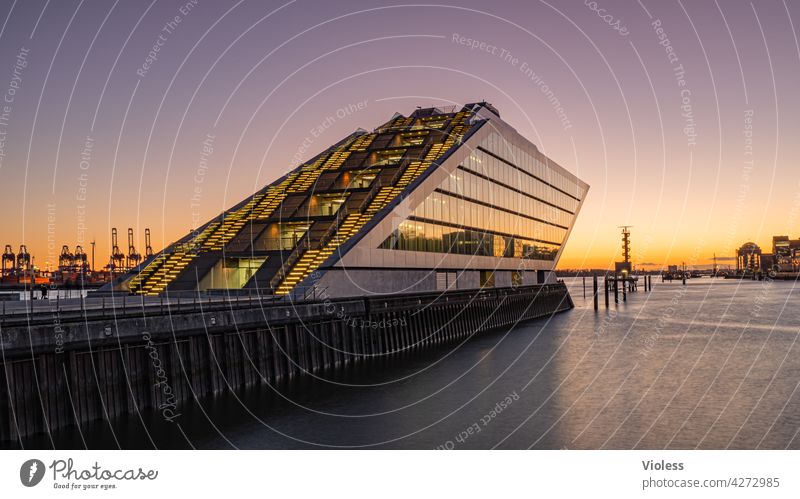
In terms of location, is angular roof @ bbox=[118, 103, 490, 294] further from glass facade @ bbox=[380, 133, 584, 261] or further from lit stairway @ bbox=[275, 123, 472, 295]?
glass facade @ bbox=[380, 133, 584, 261]

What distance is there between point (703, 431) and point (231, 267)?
34495 mm

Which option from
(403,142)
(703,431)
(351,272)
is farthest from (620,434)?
(403,142)

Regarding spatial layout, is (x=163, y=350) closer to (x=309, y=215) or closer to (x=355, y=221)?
(x=355, y=221)

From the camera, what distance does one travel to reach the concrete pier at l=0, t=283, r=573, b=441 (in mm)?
22438

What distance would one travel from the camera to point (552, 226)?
101000mm

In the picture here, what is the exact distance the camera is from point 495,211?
78250 millimetres

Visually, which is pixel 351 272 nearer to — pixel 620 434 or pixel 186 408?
pixel 186 408

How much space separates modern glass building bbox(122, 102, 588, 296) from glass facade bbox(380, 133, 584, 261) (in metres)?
0.19

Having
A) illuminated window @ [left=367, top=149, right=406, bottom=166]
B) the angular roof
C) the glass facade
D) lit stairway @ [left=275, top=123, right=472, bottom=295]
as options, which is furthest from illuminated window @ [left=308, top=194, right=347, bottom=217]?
illuminated window @ [left=367, top=149, right=406, bottom=166]

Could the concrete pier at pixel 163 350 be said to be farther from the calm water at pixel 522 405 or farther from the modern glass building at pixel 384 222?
the modern glass building at pixel 384 222

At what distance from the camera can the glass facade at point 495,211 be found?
6212 cm

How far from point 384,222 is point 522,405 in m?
24.1

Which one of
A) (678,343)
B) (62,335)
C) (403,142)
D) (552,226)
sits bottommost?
(678,343)

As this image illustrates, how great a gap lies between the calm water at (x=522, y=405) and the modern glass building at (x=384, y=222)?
914 centimetres
